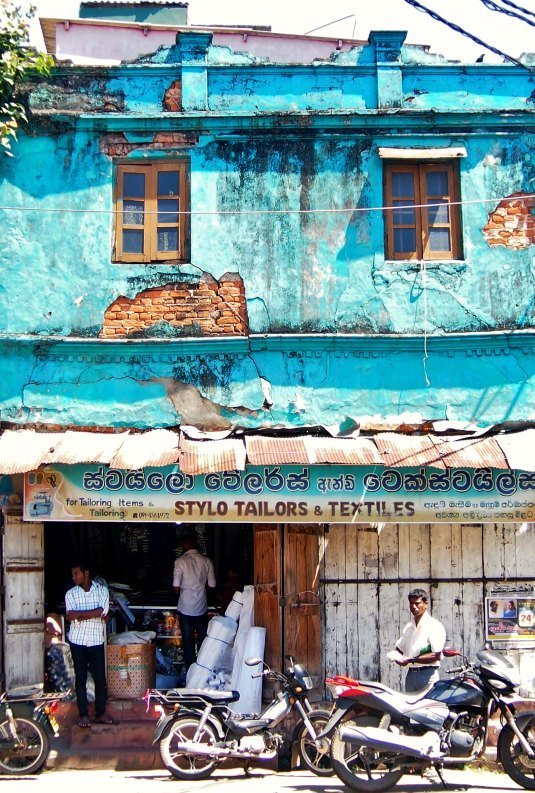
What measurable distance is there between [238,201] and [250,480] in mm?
3097

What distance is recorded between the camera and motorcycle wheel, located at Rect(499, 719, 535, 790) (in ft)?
24.2

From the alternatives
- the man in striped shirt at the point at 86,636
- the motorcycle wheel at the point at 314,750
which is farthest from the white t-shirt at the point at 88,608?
the motorcycle wheel at the point at 314,750

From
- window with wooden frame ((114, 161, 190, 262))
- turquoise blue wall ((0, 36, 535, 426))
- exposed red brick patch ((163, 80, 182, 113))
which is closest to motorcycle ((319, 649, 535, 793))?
turquoise blue wall ((0, 36, 535, 426))

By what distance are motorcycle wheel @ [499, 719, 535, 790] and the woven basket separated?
382 centimetres

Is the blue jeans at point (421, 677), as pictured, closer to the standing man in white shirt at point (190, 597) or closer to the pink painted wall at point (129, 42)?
the standing man in white shirt at point (190, 597)

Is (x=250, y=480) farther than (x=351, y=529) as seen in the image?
No

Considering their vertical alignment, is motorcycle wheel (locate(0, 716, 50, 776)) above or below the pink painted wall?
below

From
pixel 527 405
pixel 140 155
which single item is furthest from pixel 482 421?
pixel 140 155

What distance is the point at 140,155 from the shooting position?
399 inches

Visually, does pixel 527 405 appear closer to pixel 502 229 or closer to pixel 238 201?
pixel 502 229

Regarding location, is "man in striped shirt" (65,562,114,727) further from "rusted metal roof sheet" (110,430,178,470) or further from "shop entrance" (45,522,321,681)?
"rusted metal roof sheet" (110,430,178,470)

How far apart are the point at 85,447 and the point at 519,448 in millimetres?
4084

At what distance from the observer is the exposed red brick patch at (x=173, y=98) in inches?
401

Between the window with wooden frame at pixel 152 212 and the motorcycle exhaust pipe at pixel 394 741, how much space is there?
520cm
